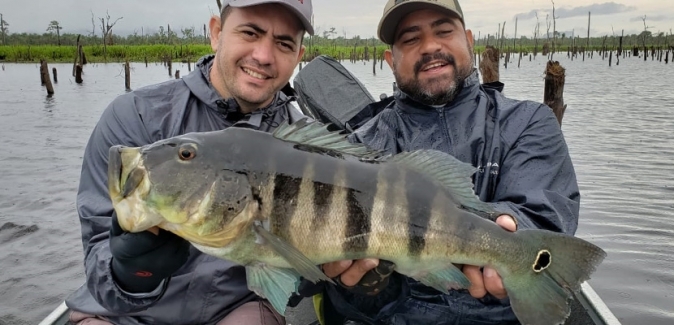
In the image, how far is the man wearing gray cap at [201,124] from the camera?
10.1 ft

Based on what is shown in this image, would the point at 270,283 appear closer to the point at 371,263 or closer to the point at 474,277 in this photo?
the point at 371,263

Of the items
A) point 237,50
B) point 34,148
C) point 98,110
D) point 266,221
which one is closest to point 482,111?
point 237,50

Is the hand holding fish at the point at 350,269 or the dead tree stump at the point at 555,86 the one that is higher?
the dead tree stump at the point at 555,86

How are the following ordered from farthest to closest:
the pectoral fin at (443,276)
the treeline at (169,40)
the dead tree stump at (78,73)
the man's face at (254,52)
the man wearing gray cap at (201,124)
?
1. the treeline at (169,40)
2. the dead tree stump at (78,73)
3. the man's face at (254,52)
4. the man wearing gray cap at (201,124)
5. the pectoral fin at (443,276)

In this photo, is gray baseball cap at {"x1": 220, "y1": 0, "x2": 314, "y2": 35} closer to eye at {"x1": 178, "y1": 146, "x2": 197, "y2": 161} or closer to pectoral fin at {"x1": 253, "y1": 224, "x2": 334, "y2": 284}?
eye at {"x1": 178, "y1": 146, "x2": 197, "y2": 161}

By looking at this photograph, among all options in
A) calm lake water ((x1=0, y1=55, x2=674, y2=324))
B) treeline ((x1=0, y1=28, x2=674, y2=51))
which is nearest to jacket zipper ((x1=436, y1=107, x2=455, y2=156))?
calm lake water ((x1=0, y1=55, x2=674, y2=324))

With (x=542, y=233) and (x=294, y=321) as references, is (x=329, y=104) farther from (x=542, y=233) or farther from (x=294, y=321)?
(x=542, y=233)

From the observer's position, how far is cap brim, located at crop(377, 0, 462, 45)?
3.74m

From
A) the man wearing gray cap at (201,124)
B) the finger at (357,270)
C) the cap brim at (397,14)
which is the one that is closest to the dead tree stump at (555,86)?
the cap brim at (397,14)

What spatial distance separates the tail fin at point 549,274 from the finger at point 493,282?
0.17ft

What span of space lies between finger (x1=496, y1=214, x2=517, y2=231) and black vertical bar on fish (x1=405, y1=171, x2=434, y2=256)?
1.18ft

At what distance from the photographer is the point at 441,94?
12.4 ft

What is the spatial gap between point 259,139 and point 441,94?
5.77 feet

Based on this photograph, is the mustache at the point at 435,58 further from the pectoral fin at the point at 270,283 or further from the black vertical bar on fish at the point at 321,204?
the pectoral fin at the point at 270,283
